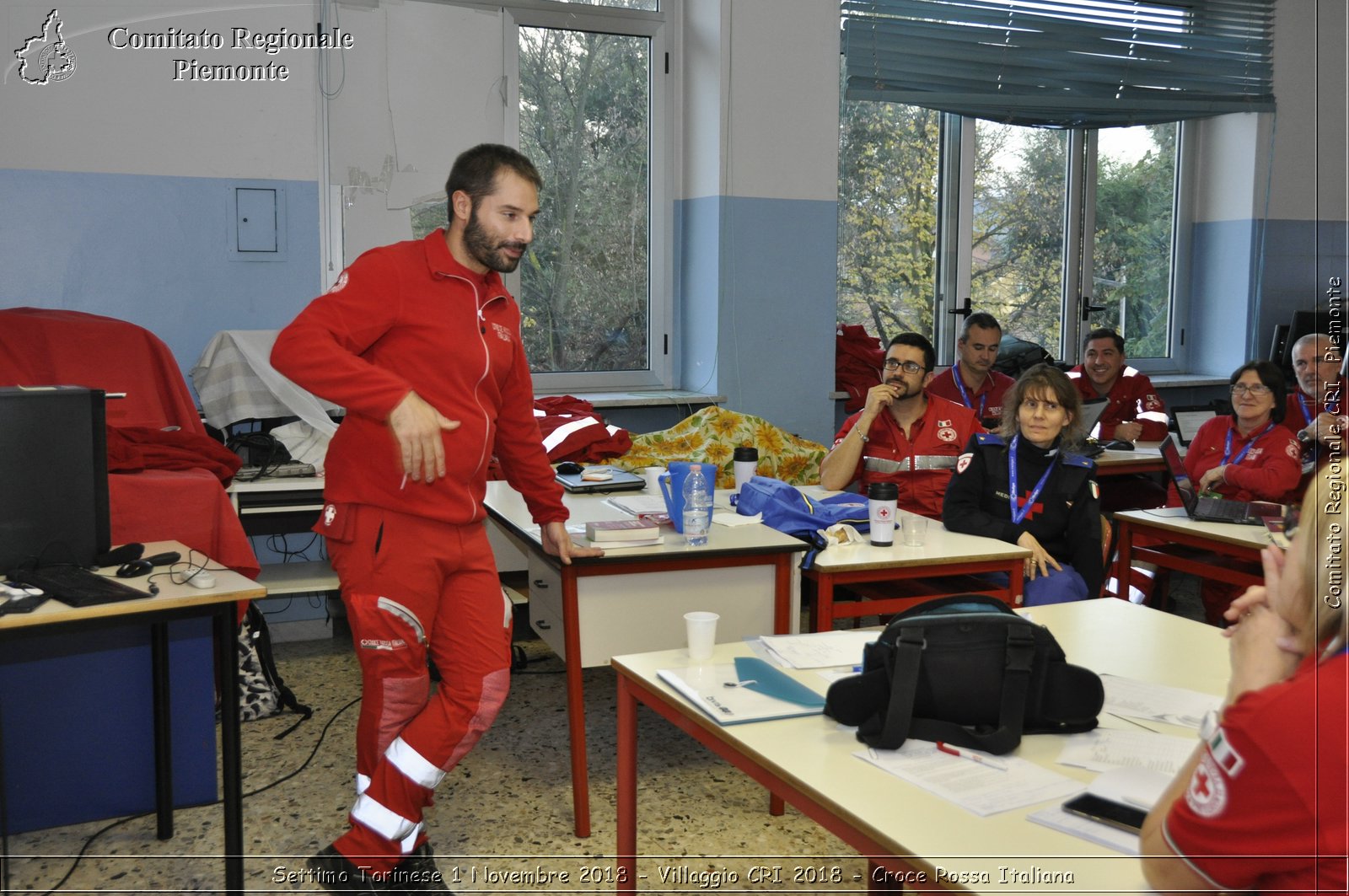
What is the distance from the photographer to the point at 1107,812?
148 centimetres

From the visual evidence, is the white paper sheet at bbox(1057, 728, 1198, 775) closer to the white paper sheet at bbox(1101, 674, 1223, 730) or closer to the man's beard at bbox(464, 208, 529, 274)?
the white paper sheet at bbox(1101, 674, 1223, 730)

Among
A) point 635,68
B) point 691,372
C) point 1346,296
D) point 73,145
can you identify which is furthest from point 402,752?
point 1346,296

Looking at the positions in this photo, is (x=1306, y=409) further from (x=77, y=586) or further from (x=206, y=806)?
(x=77, y=586)

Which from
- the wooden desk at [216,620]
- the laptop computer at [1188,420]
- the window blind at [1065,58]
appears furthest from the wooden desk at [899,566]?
the window blind at [1065,58]

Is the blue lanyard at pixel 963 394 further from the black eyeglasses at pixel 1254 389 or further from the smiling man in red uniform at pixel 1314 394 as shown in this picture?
the smiling man in red uniform at pixel 1314 394

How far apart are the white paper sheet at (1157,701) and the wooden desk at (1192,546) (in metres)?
1.93

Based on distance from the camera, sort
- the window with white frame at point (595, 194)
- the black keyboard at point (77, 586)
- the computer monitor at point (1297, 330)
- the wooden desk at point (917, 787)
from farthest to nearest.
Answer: the computer monitor at point (1297, 330) < the window with white frame at point (595, 194) < the black keyboard at point (77, 586) < the wooden desk at point (917, 787)

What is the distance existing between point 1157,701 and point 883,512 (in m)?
1.33

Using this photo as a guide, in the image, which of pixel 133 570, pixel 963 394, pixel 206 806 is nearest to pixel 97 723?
pixel 206 806

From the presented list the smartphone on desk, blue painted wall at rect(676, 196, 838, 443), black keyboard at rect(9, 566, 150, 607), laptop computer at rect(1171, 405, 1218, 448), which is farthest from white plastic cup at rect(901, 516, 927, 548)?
laptop computer at rect(1171, 405, 1218, 448)

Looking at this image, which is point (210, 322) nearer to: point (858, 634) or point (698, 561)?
point (698, 561)

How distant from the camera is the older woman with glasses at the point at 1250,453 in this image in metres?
4.54

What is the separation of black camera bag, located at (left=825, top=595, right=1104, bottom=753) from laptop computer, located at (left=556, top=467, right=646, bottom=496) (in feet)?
7.27

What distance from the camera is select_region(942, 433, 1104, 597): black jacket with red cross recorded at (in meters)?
3.54
